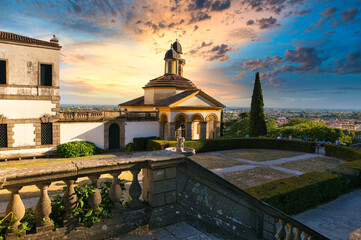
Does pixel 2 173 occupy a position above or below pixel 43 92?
below

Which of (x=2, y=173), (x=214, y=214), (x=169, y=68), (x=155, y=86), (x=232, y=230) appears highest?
(x=169, y=68)

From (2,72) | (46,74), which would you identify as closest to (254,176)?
(46,74)

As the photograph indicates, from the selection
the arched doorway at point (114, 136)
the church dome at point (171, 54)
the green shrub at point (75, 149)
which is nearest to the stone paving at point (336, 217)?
the green shrub at point (75, 149)

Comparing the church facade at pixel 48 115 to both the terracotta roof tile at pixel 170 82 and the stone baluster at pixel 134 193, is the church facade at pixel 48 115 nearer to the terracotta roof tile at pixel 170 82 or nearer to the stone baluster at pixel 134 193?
the terracotta roof tile at pixel 170 82

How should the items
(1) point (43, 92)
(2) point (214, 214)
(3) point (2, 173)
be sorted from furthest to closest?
1. (1) point (43, 92)
2. (2) point (214, 214)
3. (3) point (2, 173)

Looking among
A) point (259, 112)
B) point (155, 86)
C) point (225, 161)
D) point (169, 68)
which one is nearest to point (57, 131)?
point (155, 86)

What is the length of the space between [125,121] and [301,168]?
16712 millimetres

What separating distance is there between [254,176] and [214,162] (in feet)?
Answer: 14.8

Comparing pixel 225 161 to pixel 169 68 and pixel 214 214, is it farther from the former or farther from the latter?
pixel 169 68

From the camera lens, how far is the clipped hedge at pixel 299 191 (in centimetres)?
889

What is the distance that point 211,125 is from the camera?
28516 mm

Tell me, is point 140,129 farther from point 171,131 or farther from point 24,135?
point 24,135

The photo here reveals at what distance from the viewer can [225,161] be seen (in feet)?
62.8

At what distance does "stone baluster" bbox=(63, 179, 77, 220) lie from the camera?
10.9 ft
